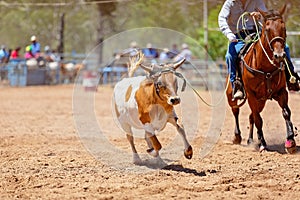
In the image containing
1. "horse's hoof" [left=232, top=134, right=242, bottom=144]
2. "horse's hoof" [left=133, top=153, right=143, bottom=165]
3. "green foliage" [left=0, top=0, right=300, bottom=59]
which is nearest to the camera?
"horse's hoof" [left=133, top=153, right=143, bottom=165]

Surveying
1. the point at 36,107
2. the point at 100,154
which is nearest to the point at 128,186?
the point at 100,154

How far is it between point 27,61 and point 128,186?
22.1 metres

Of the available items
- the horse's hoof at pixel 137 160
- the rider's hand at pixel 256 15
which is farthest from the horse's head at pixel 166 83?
the rider's hand at pixel 256 15

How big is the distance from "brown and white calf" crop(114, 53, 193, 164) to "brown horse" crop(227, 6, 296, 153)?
1486 mm

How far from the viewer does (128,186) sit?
21.6 ft

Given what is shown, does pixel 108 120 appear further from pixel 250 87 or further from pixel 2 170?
pixel 2 170

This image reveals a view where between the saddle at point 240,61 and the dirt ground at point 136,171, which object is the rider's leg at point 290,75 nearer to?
the saddle at point 240,61

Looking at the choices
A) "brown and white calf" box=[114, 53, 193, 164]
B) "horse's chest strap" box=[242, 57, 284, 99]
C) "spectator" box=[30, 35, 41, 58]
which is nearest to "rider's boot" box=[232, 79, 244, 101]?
"horse's chest strap" box=[242, 57, 284, 99]

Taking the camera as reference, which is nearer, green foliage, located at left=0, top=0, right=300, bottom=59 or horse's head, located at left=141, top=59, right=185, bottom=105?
horse's head, located at left=141, top=59, right=185, bottom=105

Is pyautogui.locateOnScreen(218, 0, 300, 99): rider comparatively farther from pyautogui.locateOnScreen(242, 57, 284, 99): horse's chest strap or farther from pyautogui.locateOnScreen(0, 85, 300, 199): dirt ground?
pyautogui.locateOnScreen(0, 85, 300, 199): dirt ground

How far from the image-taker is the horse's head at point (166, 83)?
7.36 m

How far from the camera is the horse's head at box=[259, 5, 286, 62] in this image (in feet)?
26.7

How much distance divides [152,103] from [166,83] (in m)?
0.41

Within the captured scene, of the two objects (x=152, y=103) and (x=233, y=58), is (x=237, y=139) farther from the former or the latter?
(x=152, y=103)
